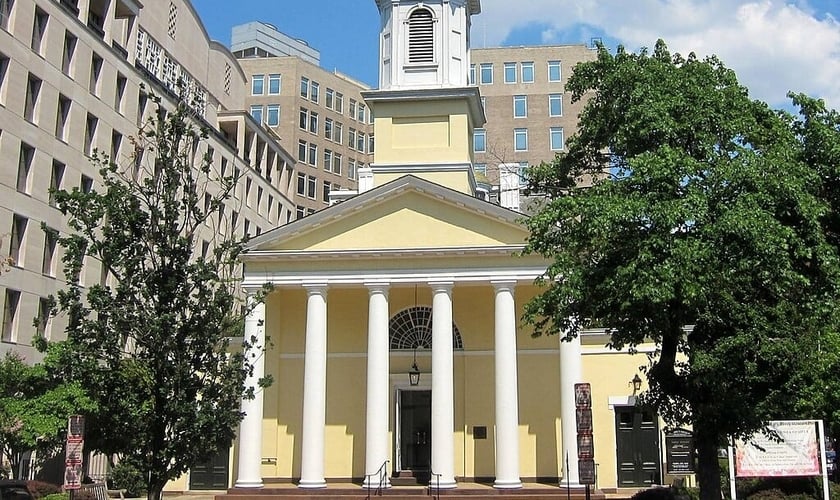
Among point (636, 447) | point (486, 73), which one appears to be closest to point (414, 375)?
point (636, 447)

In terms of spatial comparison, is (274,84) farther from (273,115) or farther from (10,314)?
(10,314)

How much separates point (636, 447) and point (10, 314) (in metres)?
23.9

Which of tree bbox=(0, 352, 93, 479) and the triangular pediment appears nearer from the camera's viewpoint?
tree bbox=(0, 352, 93, 479)

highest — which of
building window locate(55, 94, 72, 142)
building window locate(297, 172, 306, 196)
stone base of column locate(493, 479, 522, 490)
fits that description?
building window locate(297, 172, 306, 196)

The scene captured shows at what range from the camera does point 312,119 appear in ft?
255

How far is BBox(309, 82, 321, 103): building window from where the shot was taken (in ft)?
256

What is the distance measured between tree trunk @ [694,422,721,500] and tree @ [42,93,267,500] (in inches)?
355

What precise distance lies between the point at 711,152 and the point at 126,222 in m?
11.2

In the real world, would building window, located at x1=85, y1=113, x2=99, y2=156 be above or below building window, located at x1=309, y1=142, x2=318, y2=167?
below

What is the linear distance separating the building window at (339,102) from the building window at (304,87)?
12.5ft

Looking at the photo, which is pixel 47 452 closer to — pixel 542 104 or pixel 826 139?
pixel 826 139

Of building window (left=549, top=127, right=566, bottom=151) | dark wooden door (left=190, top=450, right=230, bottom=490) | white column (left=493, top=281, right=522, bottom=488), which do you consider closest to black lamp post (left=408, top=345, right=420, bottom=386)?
white column (left=493, top=281, right=522, bottom=488)

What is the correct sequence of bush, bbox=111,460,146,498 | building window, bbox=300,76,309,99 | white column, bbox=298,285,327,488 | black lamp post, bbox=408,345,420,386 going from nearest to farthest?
white column, bbox=298,285,327,488, bush, bbox=111,460,146,498, black lamp post, bbox=408,345,420,386, building window, bbox=300,76,309,99

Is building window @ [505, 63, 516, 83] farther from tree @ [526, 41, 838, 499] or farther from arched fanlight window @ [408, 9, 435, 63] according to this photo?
tree @ [526, 41, 838, 499]
